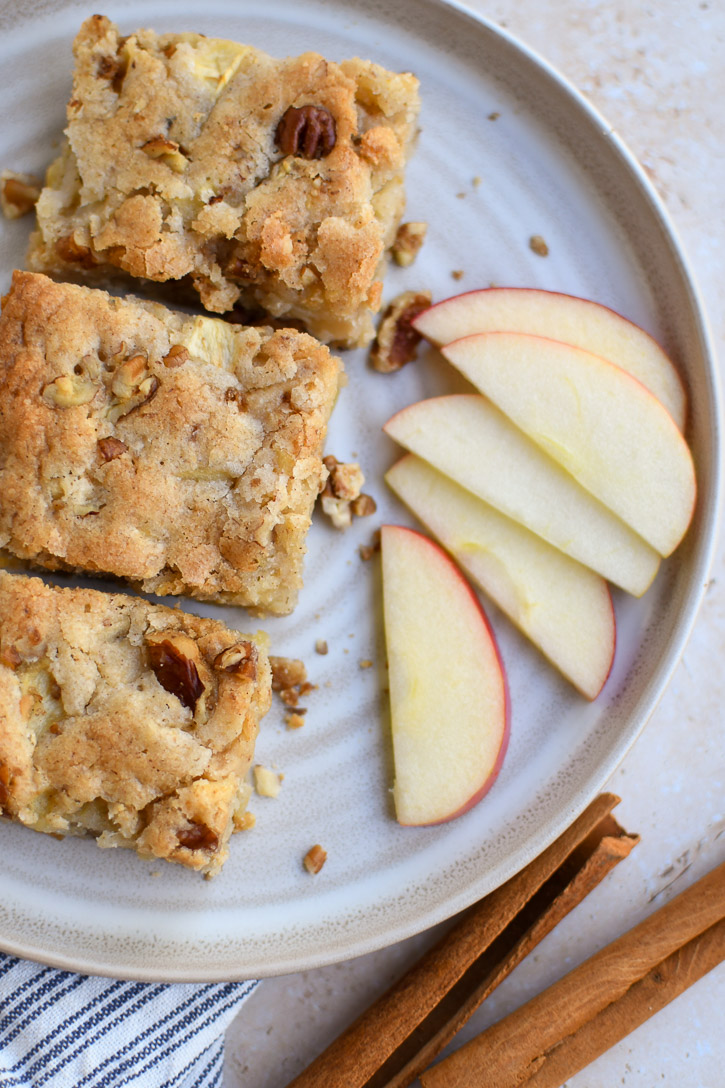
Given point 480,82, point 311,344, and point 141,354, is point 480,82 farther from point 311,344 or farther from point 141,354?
point 141,354

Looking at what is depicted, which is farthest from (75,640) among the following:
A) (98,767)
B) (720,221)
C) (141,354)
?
(720,221)

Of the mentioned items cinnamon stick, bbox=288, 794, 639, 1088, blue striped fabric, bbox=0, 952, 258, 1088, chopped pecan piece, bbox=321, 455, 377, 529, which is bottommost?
blue striped fabric, bbox=0, 952, 258, 1088

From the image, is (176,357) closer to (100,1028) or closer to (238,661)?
(238,661)

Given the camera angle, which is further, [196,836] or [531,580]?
[531,580]

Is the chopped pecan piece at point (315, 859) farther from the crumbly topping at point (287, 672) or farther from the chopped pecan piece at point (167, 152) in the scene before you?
the chopped pecan piece at point (167, 152)

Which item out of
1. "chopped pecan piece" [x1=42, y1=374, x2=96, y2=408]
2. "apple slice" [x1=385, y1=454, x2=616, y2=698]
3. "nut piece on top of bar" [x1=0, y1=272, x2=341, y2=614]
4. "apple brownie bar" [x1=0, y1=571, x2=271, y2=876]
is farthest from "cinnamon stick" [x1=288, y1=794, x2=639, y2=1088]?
"chopped pecan piece" [x1=42, y1=374, x2=96, y2=408]

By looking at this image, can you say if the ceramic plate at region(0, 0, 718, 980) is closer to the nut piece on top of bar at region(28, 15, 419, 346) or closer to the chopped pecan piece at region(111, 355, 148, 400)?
the nut piece on top of bar at region(28, 15, 419, 346)

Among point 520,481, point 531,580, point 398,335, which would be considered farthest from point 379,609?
point 398,335
